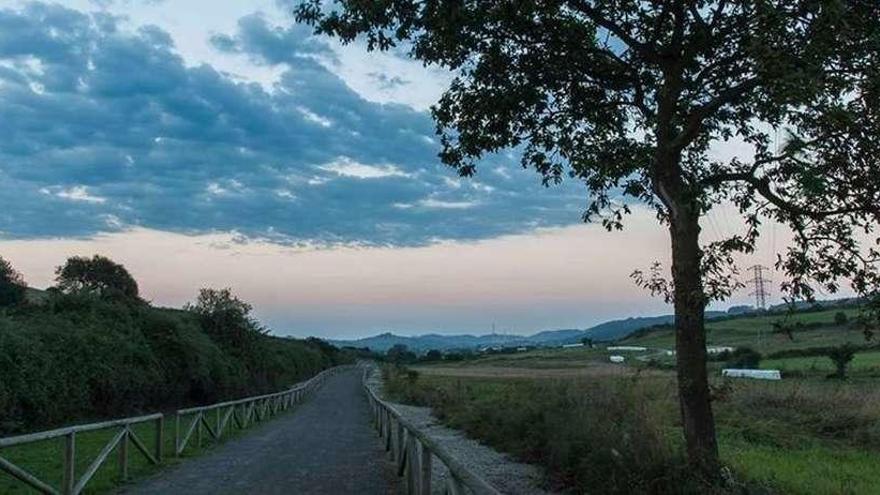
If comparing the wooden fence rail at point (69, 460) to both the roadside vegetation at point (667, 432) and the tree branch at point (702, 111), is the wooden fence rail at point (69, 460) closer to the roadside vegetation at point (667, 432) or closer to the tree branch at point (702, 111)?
the roadside vegetation at point (667, 432)

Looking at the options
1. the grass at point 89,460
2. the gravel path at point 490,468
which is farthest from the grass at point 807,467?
the grass at point 89,460

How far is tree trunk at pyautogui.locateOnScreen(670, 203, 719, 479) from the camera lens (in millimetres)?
10320

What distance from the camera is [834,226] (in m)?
10.0

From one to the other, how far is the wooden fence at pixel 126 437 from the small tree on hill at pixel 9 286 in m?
33.7

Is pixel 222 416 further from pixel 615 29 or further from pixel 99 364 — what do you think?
pixel 615 29

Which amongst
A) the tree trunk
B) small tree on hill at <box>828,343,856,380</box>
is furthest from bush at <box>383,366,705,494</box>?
small tree on hill at <box>828,343,856,380</box>

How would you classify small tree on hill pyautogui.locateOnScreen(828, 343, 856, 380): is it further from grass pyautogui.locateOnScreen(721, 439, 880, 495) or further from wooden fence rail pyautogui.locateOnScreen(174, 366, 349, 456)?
wooden fence rail pyautogui.locateOnScreen(174, 366, 349, 456)

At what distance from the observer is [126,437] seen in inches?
534

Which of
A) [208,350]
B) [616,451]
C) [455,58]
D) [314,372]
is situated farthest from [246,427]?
[314,372]

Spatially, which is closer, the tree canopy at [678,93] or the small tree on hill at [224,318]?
the tree canopy at [678,93]

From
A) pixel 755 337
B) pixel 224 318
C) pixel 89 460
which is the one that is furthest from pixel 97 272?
pixel 755 337

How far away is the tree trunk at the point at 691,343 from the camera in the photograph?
33.9ft

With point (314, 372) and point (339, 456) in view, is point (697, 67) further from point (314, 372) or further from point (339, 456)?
point (314, 372)

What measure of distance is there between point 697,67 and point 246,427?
65.3ft
